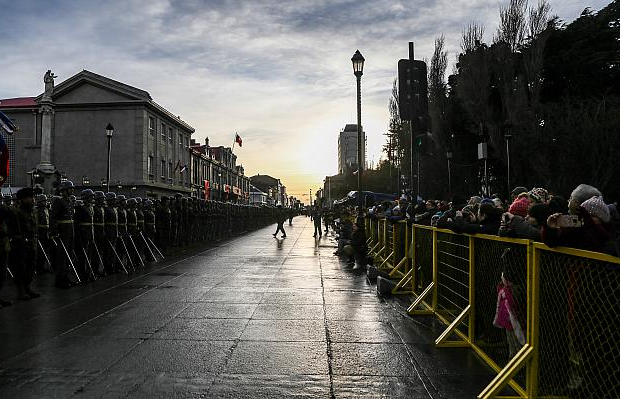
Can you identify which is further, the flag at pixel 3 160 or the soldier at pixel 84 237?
the soldier at pixel 84 237

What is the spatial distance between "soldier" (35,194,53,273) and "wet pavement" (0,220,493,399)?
331cm

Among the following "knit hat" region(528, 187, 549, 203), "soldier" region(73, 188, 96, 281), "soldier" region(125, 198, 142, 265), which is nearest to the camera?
"knit hat" region(528, 187, 549, 203)

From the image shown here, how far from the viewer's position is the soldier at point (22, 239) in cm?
1053

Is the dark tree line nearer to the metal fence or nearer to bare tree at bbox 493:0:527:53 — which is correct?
bare tree at bbox 493:0:527:53

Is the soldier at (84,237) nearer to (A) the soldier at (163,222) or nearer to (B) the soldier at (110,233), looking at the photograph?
(B) the soldier at (110,233)

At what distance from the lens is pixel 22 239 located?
10.6 meters

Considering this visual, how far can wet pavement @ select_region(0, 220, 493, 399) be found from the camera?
5.36 meters

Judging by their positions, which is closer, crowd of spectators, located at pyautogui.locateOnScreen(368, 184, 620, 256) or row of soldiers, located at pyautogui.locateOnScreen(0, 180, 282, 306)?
crowd of spectators, located at pyautogui.locateOnScreen(368, 184, 620, 256)

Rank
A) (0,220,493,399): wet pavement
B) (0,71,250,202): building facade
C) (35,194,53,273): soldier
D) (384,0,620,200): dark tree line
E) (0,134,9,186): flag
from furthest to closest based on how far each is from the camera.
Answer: (0,71,250,202): building facade → (384,0,620,200): dark tree line → (35,194,53,273): soldier → (0,134,9,186): flag → (0,220,493,399): wet pavement

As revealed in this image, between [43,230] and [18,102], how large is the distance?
4497 centimetres

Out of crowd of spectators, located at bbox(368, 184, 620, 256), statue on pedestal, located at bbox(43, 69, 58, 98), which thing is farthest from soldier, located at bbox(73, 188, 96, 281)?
statue on pedestal, located at bbox(43, 69, 58, 98)

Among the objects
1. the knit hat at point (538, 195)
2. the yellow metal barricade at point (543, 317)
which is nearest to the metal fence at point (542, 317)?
the yellow metal barricade at point (543, 317)

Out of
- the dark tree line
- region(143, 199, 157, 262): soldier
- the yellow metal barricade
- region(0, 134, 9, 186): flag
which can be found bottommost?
the yellow metal barricade

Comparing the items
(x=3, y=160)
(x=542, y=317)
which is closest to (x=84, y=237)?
(x=3, y=160)
